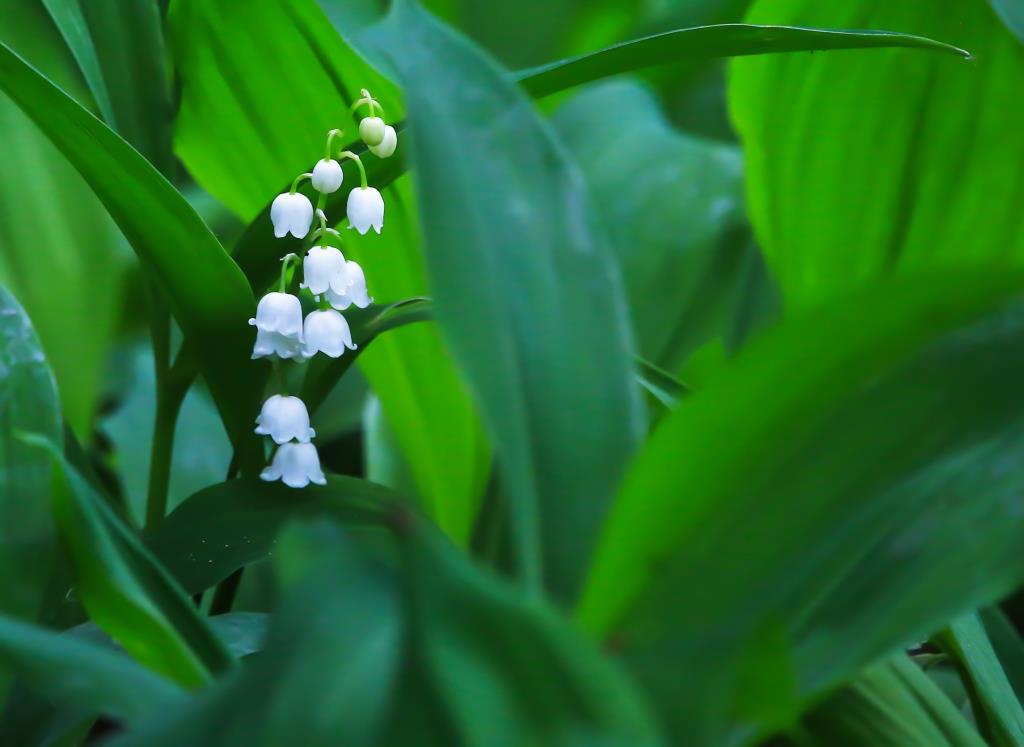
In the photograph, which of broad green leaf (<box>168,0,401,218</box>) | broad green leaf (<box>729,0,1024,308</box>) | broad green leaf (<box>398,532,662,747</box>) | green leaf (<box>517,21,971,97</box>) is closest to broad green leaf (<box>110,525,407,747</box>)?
broad green leaf (<box>398,532,662,747</box>)

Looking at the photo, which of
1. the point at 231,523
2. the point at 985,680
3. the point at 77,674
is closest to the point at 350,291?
the point at 231,523

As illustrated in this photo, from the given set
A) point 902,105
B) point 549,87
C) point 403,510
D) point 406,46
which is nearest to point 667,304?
point 902,105

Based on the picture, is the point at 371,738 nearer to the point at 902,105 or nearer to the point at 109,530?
the point at 109,530

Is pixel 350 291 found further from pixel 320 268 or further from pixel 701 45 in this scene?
pixel 701 45

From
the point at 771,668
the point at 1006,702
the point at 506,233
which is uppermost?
the point at 506,233

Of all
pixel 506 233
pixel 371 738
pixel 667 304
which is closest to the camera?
pixel 371 738

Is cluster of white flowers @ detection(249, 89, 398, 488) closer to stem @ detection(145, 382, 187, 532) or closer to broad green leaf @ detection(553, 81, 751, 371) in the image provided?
stem @ detection(145, 382, 187, 532)

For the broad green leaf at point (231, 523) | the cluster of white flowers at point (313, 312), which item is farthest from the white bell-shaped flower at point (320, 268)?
the broad green leaf at point (231, 523)
